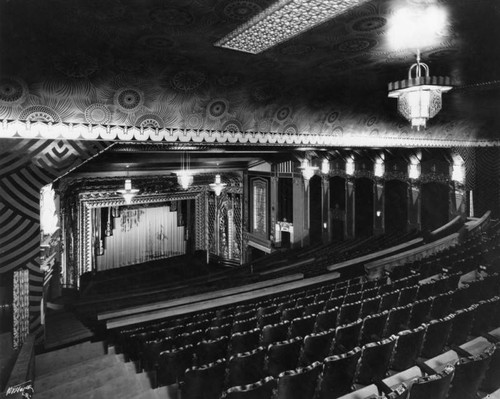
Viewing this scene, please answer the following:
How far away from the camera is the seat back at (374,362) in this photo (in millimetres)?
2557

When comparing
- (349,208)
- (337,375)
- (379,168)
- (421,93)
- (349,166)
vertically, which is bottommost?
(337,375)

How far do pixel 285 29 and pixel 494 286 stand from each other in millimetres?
3671

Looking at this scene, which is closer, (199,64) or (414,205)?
(199,64)

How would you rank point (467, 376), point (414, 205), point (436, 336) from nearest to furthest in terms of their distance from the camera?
point (467, 376)
point (436, 336)
point (414, 205)

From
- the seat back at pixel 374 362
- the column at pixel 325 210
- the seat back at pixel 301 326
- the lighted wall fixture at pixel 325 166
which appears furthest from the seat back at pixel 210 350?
the lighted wall fixture at pixel 325 166

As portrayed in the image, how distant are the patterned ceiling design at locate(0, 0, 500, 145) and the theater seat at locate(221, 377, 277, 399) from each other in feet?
9.52

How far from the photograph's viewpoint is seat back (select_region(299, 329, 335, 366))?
294cm

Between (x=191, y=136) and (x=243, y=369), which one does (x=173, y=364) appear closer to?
(x=243, y=369)

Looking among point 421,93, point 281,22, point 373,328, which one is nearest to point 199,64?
point 281,22

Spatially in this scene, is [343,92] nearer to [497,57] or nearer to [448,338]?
[497,57]

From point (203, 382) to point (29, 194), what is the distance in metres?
3.60

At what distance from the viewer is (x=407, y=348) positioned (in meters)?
2.77

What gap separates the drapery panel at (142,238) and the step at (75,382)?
1308 cm

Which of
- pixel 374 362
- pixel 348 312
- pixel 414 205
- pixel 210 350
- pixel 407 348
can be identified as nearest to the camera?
pixel 374 362
